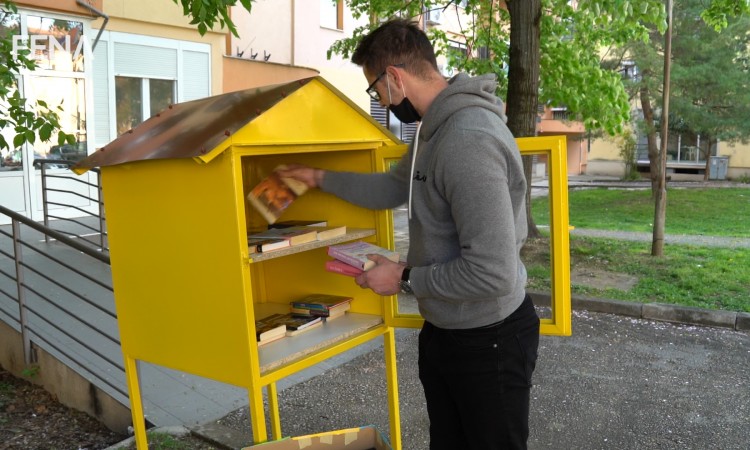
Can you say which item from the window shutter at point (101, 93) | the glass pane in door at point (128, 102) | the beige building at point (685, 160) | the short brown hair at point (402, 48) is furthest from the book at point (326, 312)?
the beige building at point (685, 160)

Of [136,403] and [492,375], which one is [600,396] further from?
[136,403]

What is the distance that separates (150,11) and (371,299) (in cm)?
987

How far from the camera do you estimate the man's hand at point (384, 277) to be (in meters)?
2.25

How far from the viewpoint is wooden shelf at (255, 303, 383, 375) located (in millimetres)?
2598

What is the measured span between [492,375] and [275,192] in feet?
4.03

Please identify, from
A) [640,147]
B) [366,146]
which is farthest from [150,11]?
[640,147]

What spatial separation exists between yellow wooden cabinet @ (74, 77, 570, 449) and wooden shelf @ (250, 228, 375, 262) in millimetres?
11

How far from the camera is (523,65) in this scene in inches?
295

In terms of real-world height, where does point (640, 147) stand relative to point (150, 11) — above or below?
below

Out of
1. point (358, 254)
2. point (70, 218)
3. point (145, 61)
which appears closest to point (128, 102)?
point (145, 61)

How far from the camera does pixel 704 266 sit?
27.3 ft

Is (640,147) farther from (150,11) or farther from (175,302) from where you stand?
(175,302)

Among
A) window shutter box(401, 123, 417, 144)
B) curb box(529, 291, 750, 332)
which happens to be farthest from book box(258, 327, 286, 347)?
curb box(529, 291, 750, 332)

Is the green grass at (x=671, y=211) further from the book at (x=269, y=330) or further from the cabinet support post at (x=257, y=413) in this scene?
the cabinet support post at (x=257, y=413)
